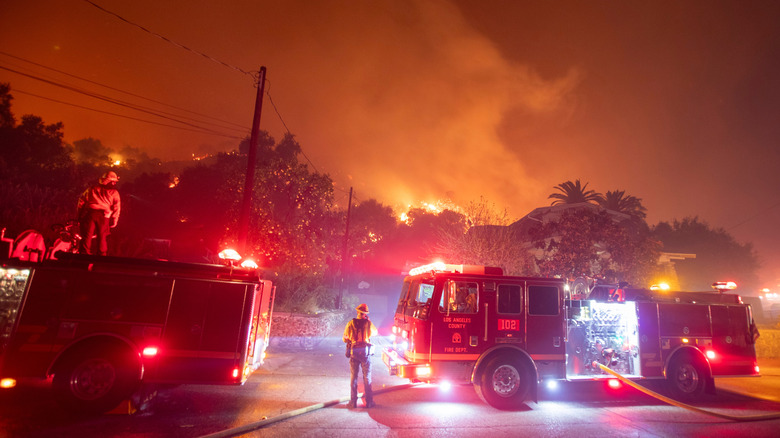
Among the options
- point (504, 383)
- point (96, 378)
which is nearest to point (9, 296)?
point (96, 378)

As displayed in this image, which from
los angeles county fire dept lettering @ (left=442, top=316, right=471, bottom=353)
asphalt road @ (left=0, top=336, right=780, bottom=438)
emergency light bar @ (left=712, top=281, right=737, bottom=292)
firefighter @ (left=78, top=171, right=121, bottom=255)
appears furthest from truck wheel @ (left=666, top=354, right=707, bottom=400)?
firefighter @ (left=78, top=171, right=121, bottom=255)

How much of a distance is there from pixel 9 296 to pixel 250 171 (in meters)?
6.38

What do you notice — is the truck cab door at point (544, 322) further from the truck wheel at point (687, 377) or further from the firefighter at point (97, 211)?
the firefighter at point (97, 211)

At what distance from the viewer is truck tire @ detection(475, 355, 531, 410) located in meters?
7.35

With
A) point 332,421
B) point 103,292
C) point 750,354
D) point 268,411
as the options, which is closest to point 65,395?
point 103,292

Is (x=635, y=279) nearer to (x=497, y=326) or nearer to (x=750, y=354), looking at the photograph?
(x=750, y=354)

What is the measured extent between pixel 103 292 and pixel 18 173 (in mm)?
20706

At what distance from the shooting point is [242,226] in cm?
1161

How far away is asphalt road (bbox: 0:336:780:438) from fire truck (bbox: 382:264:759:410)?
0.61m

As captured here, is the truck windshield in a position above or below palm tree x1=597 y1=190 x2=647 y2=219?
below

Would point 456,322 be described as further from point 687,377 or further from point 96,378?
point 96,378

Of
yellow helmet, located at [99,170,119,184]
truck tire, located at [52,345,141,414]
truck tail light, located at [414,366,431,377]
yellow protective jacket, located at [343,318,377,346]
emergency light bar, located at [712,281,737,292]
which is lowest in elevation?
truck tire, located at [52,345,141,414]

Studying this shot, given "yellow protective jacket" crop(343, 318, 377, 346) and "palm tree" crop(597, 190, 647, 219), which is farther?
"palm tree" crop(597, 190, 647, 219)

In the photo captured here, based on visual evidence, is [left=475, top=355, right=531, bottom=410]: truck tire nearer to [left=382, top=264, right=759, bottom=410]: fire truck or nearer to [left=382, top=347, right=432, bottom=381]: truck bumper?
[left=382, top=264, right=759, bottom=410]: fire truck
